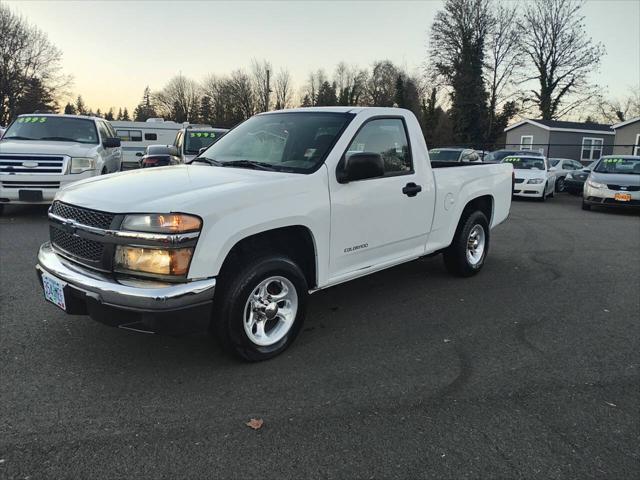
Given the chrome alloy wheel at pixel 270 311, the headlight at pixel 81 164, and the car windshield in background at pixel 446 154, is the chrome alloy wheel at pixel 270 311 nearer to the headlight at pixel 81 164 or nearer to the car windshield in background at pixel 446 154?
the headlight at pixel 81 164

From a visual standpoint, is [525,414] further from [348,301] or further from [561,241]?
[561,241]

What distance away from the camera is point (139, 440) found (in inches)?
106

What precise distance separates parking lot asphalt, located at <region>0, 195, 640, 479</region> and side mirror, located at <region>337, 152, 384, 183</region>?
135cm

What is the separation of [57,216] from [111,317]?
3.51ft

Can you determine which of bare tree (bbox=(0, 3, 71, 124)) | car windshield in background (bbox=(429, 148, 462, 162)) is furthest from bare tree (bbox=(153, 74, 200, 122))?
car windshield in background (bbox=(429, 148, 462, 162))

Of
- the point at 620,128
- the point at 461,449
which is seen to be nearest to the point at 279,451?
the point at 461,449

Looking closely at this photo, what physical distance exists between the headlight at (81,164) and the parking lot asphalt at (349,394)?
179 inches

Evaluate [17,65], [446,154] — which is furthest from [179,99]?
[446,154]

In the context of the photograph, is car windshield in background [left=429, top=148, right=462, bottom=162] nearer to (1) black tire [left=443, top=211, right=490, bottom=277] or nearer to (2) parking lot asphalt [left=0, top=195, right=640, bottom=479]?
(1) black tire [left=443, top=211, right=490, bottom=277]

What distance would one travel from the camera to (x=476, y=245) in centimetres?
635

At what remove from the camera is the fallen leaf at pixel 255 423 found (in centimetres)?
286

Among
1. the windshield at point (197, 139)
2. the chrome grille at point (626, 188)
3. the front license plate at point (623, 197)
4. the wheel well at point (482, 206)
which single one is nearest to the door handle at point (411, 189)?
the wheel well at point (482, 206)

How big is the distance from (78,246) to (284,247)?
1453 millimetres

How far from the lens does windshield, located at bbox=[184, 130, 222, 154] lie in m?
13.3
